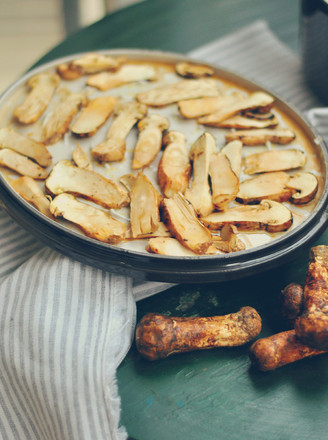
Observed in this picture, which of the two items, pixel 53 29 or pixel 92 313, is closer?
pixel 92 313

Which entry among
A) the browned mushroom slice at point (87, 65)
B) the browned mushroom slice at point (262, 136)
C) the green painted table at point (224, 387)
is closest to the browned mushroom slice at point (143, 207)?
the green painted table at point (224, 387)

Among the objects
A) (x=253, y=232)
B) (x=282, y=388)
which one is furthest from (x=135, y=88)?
(x=282, y=388)

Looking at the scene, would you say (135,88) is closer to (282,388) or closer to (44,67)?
(44,67)

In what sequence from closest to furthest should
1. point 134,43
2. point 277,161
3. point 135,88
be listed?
point 277,161, point 135,88, point 134,43

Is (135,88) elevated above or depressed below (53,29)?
above

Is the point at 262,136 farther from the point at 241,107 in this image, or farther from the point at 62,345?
the point at 62,345

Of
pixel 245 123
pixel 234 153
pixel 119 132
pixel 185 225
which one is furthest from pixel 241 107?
pixel 185 225
